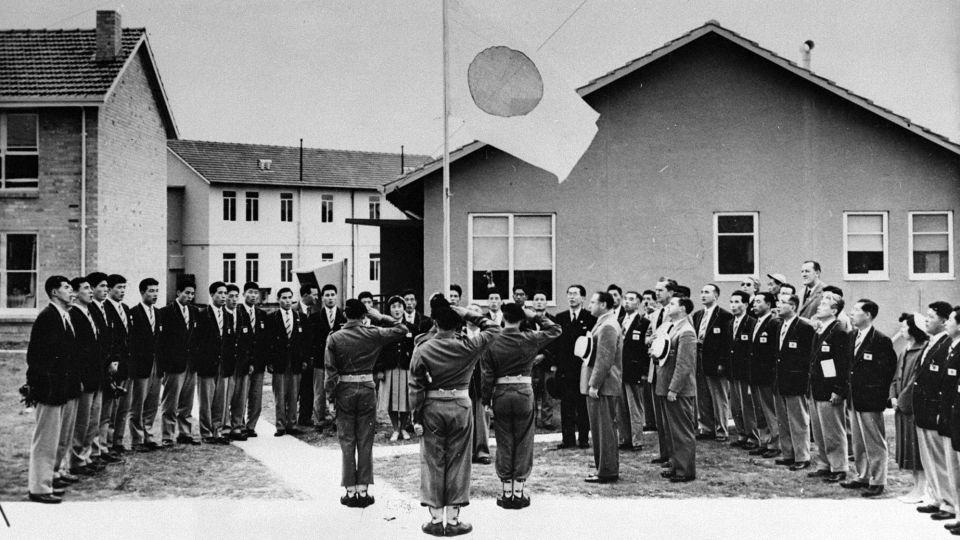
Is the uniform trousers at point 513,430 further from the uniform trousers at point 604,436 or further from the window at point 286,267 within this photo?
the window at point 286,267

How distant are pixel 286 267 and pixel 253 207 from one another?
104 cm

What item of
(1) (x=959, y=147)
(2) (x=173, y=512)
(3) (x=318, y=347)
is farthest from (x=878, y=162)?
(2) (x=173, y=512)

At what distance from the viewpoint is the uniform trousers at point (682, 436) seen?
679 cm

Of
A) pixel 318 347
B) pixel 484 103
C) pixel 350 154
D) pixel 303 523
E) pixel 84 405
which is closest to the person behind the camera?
pixel 303 523

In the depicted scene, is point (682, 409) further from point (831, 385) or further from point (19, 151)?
point (19, 151)

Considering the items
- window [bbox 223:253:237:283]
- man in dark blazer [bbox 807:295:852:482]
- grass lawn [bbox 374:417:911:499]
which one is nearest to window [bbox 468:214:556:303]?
window [bbox 223:253:237:283]

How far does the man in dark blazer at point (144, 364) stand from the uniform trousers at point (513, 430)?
4.26 m

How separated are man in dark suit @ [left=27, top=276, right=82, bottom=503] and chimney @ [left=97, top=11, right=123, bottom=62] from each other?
3568 mm

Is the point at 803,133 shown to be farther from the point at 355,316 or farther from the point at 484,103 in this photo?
the point at 355,316

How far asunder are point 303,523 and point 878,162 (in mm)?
10354

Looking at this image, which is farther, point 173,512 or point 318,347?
point 318,347

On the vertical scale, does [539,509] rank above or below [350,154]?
below

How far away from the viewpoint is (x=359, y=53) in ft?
25.2

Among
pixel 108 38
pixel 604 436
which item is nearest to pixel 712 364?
pixel 604 436
